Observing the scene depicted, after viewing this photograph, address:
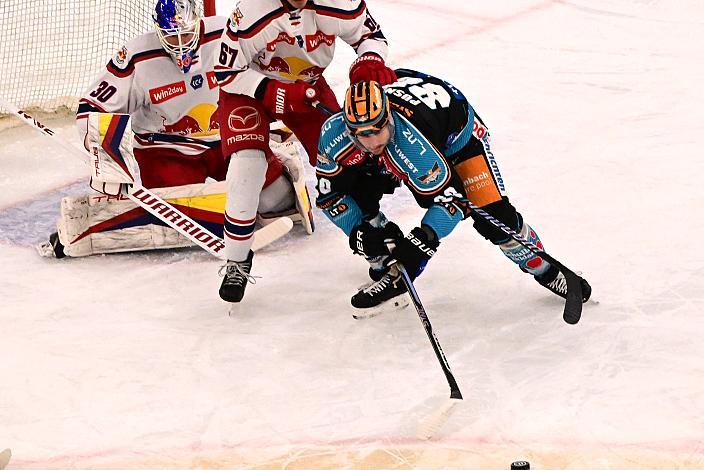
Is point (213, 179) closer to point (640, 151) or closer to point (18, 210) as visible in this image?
point (18, 210)

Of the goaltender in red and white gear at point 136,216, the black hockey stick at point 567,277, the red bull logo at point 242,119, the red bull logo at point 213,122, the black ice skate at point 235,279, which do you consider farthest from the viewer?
the red bull logo at point 213,122

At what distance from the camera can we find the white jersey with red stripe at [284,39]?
366 centimetres

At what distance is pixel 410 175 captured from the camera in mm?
3195

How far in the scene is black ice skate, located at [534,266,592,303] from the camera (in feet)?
11.5

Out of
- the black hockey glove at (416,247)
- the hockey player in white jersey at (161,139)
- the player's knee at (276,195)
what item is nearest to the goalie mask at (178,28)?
the hockey player in white jersey at (161,139)

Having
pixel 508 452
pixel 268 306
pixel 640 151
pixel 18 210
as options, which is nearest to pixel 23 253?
pixel 18 210

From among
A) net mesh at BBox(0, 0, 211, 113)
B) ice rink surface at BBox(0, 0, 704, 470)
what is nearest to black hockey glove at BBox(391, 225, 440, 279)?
ice rink surface at BBox(0, 0, 704, 470)

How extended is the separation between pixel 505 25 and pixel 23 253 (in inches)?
127

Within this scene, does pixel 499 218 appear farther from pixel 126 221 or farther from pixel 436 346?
pixel 126 221

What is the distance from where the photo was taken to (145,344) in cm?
352

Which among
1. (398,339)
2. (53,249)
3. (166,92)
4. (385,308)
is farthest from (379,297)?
(53,249)

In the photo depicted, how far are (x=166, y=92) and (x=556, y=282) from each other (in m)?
1.62

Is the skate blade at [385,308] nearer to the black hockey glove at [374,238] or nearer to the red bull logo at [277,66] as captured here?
the black hockey glove at [374,238]

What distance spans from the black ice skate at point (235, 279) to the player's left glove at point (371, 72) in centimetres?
71
